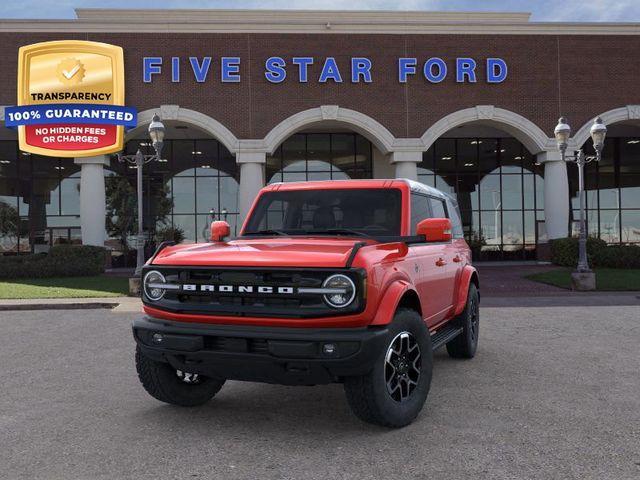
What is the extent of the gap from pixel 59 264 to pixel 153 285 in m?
18.3

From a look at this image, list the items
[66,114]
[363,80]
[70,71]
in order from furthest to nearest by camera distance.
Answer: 1. [363,80]
2. [70,71]
3. [66,114]

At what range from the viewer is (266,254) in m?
4.14

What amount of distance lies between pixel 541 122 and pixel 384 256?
897 inches

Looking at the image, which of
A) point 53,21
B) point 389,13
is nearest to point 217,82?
point 53,21

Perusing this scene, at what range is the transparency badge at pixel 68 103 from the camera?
22547 millimetres

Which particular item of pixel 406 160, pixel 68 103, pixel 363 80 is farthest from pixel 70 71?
pixel 406 160

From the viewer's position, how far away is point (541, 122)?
2430 cm

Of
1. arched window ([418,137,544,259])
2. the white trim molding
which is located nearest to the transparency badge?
the white trim molding

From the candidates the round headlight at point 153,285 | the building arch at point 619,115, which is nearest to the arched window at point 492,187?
the building arch at point 619,115

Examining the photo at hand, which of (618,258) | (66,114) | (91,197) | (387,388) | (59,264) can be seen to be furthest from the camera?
(91,197)

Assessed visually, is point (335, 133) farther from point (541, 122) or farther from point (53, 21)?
point (53, 21)

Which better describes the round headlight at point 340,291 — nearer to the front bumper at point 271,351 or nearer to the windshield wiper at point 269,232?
the front bumper at point 271,351

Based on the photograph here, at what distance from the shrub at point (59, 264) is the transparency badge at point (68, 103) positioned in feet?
14.0

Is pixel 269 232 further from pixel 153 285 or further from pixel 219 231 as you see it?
pixel 153 285
